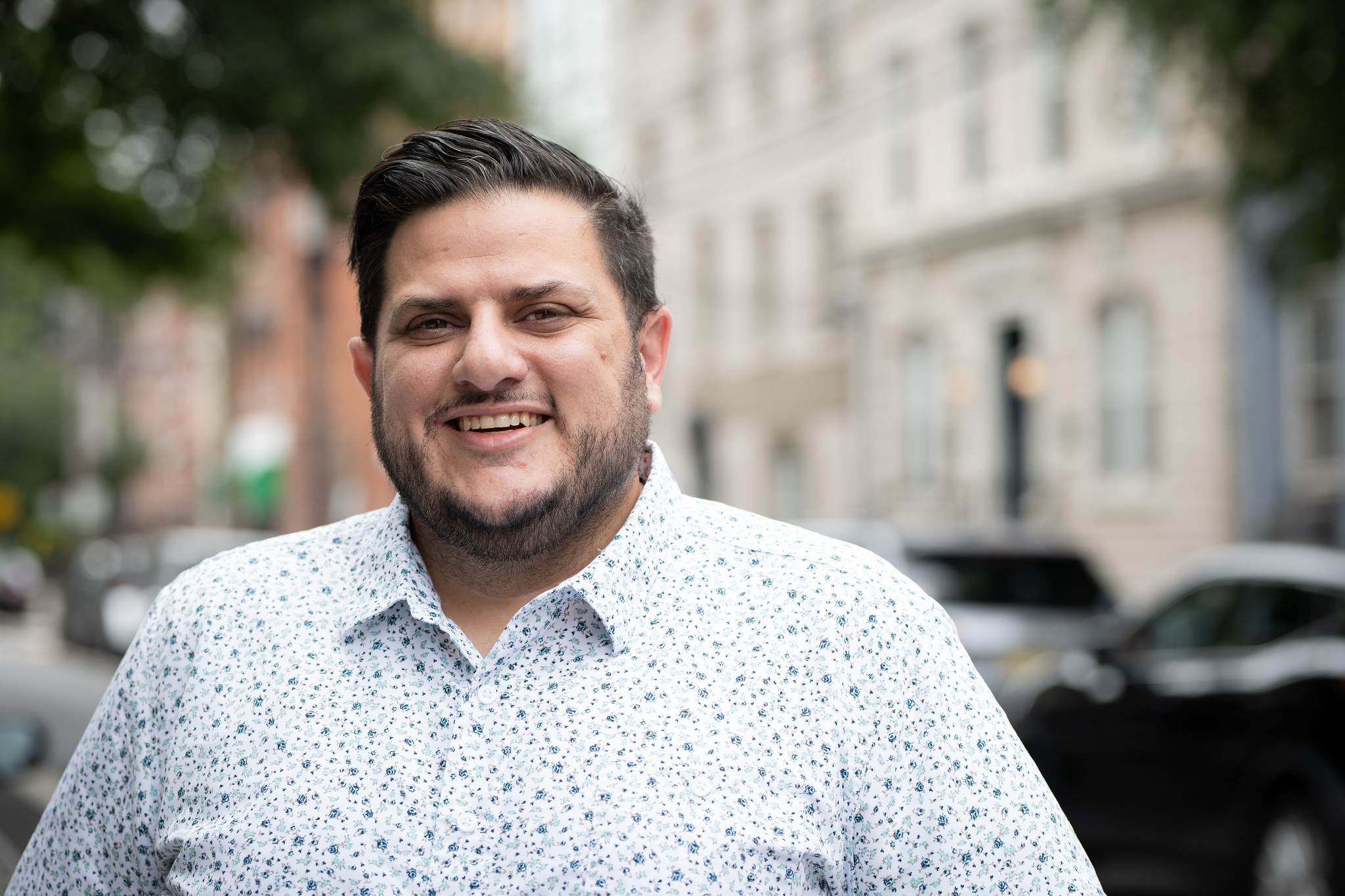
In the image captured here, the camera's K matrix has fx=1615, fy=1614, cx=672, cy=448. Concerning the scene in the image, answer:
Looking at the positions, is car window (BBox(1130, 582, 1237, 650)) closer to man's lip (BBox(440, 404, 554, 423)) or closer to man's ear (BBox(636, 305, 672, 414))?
→ man's ear (BBox(636, 305, 672, 414))

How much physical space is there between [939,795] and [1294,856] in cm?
493

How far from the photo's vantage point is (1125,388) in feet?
71.6

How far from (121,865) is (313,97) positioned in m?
10.3

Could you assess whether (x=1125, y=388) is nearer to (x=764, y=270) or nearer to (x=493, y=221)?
(x=764, y=270)

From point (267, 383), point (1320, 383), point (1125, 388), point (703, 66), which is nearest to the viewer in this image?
point (1320, 383)

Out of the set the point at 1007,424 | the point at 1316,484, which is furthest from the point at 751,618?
the point at 1007,424

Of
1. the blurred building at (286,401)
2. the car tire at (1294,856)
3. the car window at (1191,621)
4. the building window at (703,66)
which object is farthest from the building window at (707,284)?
the car tire at (1294,856)

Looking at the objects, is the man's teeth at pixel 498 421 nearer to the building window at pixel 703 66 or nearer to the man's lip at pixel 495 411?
the man's lip at pixel 495 411

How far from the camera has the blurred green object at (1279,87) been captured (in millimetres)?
8266

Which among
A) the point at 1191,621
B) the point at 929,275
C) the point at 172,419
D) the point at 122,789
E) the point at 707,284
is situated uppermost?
the point at 707,284

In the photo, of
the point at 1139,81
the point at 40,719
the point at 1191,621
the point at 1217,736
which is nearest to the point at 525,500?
the point at 40,719

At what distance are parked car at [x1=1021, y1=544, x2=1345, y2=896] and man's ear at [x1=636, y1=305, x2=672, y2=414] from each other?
181 inches

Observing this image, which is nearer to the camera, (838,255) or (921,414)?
(921,414)

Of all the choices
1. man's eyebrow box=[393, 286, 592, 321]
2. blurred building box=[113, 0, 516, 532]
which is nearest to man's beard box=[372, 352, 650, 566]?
man's eyebrow box=[393, 286, 592, 321]
